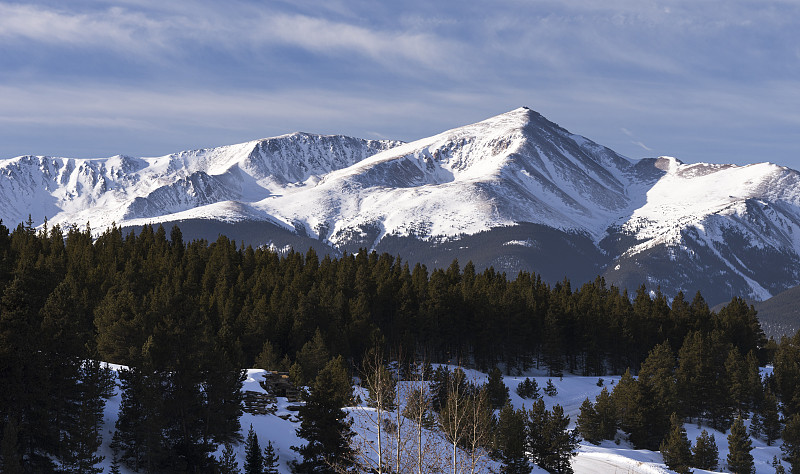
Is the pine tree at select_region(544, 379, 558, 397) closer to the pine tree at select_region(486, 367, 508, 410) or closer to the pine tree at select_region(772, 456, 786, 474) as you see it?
the pine tree at select_region(486, 367, 508, 410)

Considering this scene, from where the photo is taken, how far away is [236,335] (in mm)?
86125

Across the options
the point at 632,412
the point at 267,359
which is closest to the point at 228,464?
the point at 267,359

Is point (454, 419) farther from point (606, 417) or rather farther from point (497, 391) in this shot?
point (606, 417)

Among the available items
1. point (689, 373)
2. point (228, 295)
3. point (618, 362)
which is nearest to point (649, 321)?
point (618, 362)

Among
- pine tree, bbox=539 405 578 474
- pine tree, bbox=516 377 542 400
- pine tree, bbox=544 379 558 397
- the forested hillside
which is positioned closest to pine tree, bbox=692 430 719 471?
the forested hillside

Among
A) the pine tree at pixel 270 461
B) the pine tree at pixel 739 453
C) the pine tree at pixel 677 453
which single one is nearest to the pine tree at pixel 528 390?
the pine tree at pixel 677 453

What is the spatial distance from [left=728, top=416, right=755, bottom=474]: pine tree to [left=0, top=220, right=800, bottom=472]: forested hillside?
32.9 feet

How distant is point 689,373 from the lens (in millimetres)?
105188

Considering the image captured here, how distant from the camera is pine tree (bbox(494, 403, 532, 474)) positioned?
59.3m

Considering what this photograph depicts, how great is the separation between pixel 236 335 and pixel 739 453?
54.8 meters

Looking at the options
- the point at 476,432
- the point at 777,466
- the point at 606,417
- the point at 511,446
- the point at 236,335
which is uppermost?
the point at 476,432

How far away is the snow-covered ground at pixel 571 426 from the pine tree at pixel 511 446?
211 centimetres

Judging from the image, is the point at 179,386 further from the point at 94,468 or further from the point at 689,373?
the point at 689,373

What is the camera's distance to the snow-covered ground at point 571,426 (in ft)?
169
